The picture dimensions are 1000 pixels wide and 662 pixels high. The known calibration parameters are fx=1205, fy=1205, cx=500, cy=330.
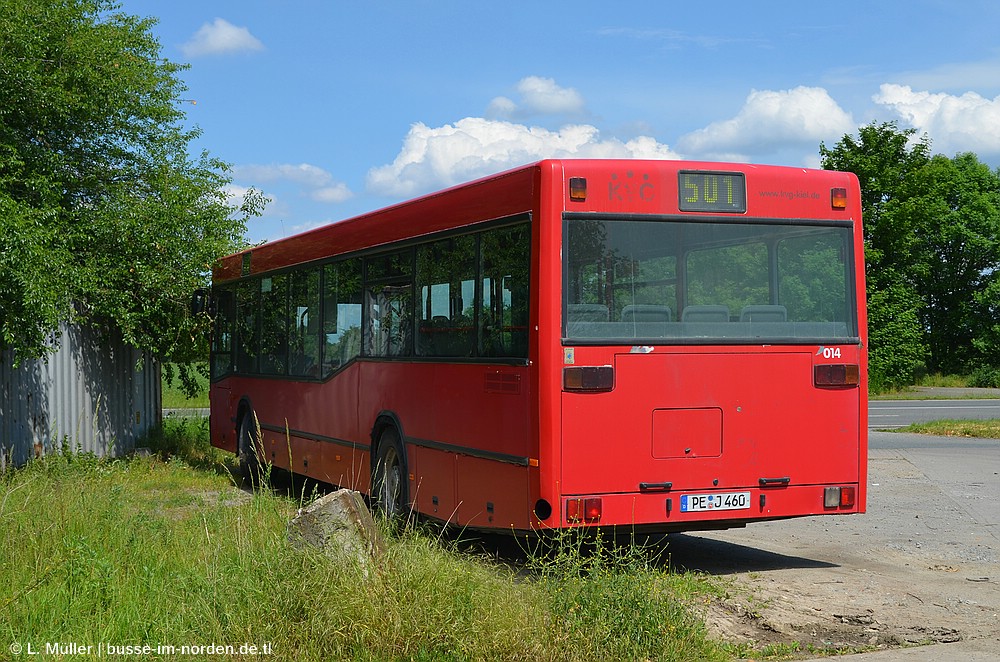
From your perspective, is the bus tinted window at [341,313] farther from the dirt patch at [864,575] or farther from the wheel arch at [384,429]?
the dirt patch at [864,575]

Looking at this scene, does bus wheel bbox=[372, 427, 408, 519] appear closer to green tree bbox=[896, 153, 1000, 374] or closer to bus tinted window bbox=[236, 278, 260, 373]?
bus tinted window bbox=[236, 278, 260, 373]

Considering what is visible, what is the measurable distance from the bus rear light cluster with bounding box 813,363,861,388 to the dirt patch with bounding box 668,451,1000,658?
1471 millimetres

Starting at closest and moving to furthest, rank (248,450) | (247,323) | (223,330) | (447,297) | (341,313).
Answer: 1. (447,297)
2. (341,313)
3. (247,323)
4. (248,450)
5. (223,330)

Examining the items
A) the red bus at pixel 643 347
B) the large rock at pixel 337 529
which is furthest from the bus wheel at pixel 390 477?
the large rock at pixel 337 529

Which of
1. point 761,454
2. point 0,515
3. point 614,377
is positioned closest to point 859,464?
point 761,454

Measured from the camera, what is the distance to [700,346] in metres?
8.99

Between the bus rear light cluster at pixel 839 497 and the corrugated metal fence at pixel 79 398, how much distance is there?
29.5 ft

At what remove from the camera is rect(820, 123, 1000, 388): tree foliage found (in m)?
44.7

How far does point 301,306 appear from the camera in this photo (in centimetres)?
1410

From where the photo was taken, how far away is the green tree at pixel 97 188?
44.3 ft

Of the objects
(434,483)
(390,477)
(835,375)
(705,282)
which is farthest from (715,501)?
(390,477)

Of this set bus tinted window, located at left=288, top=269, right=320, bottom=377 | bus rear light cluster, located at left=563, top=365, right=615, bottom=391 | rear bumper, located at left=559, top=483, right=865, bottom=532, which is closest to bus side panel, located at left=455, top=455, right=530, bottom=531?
rear bumper, located at left=559, top=483, right=865, bottom=532

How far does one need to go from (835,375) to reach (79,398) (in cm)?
1213

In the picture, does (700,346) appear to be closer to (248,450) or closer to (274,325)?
(274,325)
